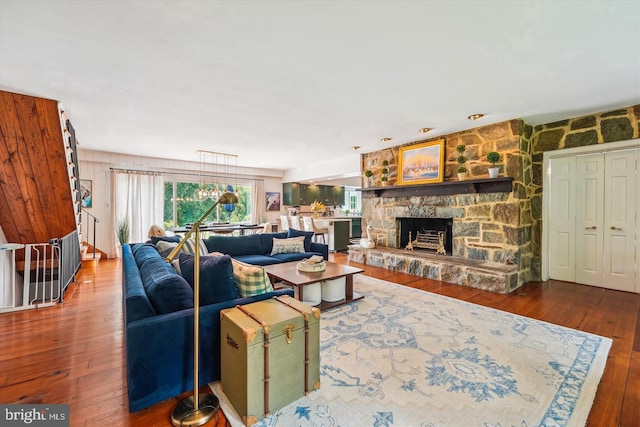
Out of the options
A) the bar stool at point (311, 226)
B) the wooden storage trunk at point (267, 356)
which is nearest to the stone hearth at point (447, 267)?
the bar stool at point (311, 226)

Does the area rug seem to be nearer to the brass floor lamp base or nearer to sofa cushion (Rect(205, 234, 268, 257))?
the brass floor lamp base

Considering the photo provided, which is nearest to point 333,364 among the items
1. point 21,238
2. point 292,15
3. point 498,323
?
point 498,323

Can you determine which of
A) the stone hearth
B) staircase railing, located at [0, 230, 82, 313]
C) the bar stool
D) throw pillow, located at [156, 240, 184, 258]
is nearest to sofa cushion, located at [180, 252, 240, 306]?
throw pillow, located at [156, 240, 184, 258]

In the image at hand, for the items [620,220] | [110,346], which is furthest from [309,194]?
[110,346]

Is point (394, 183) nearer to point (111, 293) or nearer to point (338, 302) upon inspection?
point (338, 302)

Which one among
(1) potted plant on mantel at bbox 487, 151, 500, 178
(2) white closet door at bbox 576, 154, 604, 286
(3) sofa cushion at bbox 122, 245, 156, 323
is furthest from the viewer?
(1) potted plant on mantel at bbox 487, 151, 500, 178

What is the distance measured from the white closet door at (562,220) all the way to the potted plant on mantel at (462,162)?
1257 mm

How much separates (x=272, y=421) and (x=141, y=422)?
0.72 meters

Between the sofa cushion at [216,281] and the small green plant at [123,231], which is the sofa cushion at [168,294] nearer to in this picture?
the sofa cushion at [216,281]

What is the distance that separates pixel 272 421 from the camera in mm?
1555

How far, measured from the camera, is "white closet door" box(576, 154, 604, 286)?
402 cm

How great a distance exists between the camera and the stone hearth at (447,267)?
3.87 metres

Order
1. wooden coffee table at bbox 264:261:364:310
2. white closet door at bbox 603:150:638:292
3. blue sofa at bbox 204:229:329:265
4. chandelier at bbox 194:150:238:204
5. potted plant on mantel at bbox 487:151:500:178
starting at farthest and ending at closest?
chandelier at bbox 194:150:238:204 < blue sofa at bbox 204:229:329:265 < potted plant on mantel at bbox 487:151:500:178 < white closet door at bbox 603:150:638:292 < wooden coffee table at bbox 264:261:364:310

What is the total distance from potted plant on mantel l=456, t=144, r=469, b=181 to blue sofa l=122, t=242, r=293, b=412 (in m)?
3.97
